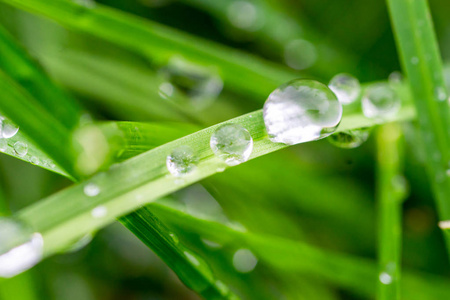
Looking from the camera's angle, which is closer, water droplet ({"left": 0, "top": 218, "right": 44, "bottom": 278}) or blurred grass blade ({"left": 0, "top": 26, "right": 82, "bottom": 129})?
water droplet ({"left": 0, "top": 218, "right": 44, "bottom": 278})

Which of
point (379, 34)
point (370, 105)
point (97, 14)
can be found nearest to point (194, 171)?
point (370, 105)

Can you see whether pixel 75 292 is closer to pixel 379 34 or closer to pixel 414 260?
pixel 414 260

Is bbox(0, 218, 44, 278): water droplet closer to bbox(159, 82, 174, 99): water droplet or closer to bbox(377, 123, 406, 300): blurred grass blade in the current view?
bbox(377, 123, 406, 300): blurred grass blade

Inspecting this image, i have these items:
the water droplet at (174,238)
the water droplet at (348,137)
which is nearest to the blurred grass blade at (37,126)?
the water droplet at (174,238)

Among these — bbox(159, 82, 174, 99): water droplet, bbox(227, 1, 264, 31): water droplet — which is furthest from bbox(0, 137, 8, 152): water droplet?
bbox(227, 1, 264, 31): water droplet

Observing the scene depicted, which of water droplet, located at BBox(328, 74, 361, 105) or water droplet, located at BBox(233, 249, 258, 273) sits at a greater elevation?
water droplet, located at BBox(328, 74, 361, 105)

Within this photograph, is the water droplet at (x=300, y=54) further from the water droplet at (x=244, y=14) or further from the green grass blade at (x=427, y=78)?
the green grass blade at (x=427, y=78)
